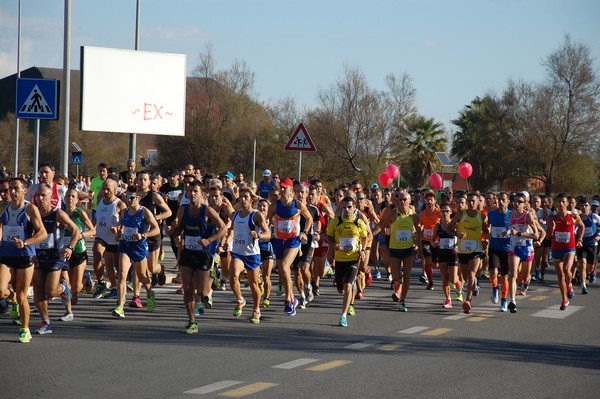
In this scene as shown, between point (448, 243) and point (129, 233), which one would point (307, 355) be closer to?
point (129, 233)

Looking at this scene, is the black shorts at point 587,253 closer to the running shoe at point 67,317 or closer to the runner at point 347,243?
the runner at point 347,243

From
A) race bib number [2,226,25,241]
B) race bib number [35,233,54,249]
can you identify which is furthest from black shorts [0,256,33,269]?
race bib number [35,233,54,249]

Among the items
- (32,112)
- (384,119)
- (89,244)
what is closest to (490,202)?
(32,112)

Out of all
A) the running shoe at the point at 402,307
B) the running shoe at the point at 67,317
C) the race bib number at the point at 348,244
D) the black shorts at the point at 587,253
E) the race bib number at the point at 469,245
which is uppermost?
the race bib number at the point at 348,244

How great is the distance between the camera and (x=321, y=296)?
16125 mm

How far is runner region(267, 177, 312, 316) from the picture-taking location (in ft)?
43.5

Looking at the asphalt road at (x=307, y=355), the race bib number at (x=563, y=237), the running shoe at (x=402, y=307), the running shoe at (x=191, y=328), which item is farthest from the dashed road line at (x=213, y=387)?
the race bib number at (x=563, y=237)

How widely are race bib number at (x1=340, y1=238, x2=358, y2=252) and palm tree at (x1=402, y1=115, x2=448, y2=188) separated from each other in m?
42.2

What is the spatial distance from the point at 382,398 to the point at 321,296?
8.56m

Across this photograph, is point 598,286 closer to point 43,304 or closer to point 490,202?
point 490,202

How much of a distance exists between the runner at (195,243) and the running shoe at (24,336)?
6.39 ft

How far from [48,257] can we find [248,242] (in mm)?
2937

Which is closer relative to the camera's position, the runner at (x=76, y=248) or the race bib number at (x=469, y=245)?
the runner at (x=76, y=248)

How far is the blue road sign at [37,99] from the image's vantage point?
1470 cm
